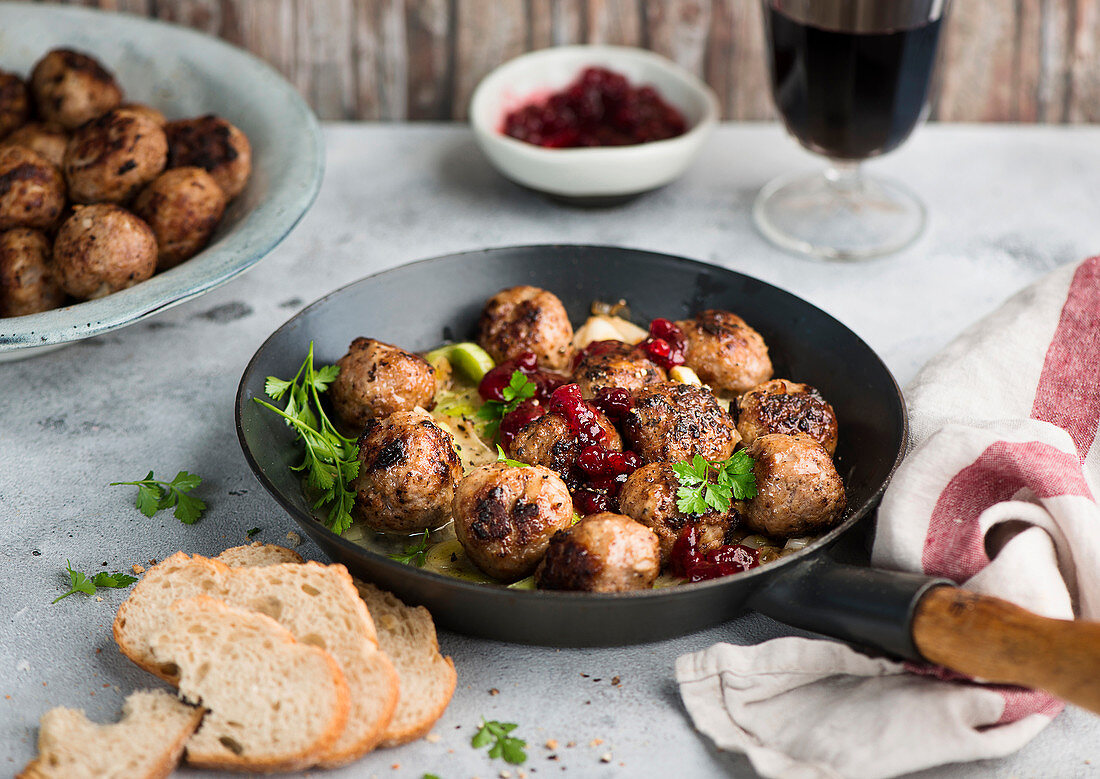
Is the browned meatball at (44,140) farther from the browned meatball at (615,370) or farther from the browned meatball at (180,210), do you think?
the browned meatball at (615,370)

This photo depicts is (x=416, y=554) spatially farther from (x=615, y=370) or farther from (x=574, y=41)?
(x=574, y=41)

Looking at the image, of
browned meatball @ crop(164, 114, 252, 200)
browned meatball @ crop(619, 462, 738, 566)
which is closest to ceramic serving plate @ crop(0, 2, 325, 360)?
browned meatball @ crop(164, 114, 252, 200)

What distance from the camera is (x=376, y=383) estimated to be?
8.50 ft

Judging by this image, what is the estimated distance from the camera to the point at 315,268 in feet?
12.0

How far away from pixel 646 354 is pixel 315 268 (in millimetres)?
1435

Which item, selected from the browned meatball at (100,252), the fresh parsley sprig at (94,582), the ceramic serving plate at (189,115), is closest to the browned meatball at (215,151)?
the ceramic serving plate at (189,115)

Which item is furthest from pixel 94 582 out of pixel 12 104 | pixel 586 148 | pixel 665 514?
pixel 586 148

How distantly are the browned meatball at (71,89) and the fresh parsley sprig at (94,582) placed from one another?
1.65m

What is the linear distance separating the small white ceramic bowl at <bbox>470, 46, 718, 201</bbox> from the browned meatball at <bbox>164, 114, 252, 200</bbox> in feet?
2.96

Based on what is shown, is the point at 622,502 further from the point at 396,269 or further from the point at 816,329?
the point at 396,269

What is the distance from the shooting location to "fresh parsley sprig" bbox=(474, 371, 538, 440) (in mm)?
2645

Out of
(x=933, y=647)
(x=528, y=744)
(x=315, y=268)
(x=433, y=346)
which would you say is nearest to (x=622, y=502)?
(x=528, y=744)

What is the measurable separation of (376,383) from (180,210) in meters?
0.93

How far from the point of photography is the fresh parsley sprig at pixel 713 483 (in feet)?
7.29
